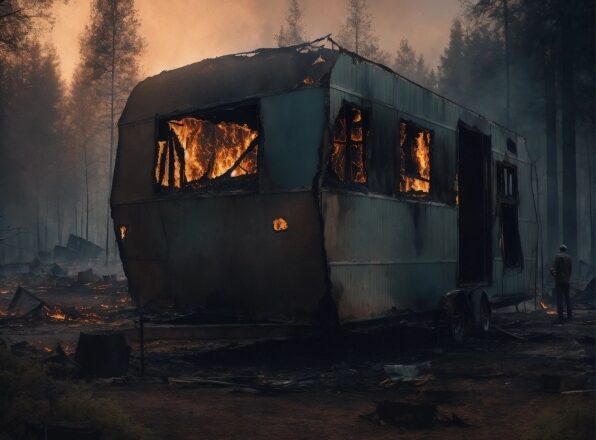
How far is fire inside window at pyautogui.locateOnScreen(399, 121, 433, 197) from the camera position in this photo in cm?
970

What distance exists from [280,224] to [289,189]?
1.41ft

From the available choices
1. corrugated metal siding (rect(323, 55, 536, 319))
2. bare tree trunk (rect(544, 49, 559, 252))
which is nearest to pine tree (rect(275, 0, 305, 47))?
bare tree trunk (rect(544, 49, 559, 252))

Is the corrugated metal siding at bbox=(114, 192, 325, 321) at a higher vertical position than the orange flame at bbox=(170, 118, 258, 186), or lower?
lower

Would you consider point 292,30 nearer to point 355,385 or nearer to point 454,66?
point 454,66

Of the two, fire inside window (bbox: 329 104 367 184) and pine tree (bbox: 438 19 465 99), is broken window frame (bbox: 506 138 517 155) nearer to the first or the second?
fire inside window (bbox: 329 104 367 184)

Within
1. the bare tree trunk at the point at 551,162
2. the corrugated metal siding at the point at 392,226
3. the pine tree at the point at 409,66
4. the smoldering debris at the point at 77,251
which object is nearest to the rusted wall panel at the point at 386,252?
the corrugated metal siding at the point at 392,226

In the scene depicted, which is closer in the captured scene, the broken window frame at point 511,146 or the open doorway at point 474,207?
the open doorway at point 474,207

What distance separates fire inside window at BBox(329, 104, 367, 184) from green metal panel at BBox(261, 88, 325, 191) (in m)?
0.34

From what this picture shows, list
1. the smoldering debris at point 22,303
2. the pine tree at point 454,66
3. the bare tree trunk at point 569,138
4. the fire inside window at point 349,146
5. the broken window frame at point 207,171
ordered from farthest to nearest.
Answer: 1. the pine tree at point 454,66
2. the bare tree trunk at point 569,138
3. the smoldering debris at point 22,303
4. the broken window frame at point 207,171
5. the fire inside window at point 349,146

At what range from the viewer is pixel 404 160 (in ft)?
32.1

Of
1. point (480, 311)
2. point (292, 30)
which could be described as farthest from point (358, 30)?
point (480, 311)

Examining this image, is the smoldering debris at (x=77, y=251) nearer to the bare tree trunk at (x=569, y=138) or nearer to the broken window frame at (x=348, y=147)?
the bare tree trunk at (x=569, y=138)

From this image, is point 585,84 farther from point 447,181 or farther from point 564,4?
point 447,181

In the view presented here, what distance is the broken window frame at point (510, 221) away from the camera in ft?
43.2
